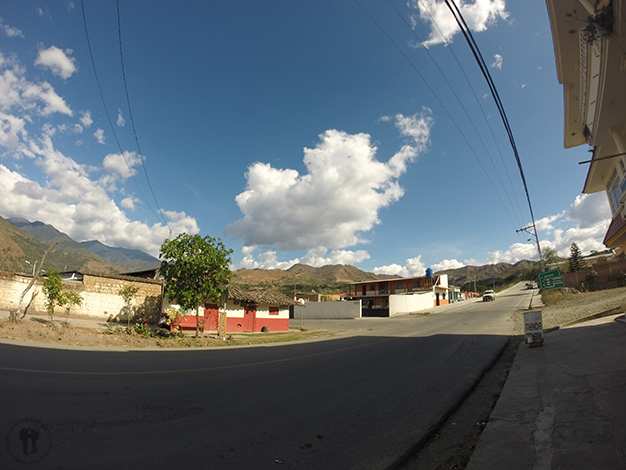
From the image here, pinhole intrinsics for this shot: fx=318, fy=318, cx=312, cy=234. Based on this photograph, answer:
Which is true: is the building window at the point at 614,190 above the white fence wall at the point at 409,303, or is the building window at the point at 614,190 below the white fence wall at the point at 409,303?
above

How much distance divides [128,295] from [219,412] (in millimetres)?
22138

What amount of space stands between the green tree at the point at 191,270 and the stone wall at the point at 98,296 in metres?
5.95

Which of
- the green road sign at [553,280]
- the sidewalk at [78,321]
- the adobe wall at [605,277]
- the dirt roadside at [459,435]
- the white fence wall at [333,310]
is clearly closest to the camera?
the dirt roadside at [459,435]

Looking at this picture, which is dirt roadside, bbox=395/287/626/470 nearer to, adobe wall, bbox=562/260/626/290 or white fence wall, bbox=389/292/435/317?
white fence wall, bbox=389/292/435/317

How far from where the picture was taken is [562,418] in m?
4.68

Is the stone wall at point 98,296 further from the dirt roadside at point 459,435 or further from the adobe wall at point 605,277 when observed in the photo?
the adobe wall at point 605,277

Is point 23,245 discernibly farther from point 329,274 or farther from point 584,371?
point 584,371

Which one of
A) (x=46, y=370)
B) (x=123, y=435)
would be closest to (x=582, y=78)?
(x=123, y=435)

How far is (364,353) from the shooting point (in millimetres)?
12922

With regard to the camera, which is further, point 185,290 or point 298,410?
point 185,290

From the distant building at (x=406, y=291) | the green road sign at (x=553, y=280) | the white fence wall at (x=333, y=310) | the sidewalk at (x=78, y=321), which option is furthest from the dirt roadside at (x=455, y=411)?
the distant building at (x=406, y=291)

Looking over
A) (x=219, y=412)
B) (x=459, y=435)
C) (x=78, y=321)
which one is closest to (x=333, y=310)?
(x=78, y=321)

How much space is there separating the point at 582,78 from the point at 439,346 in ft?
35.7

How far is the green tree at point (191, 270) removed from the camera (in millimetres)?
20094
